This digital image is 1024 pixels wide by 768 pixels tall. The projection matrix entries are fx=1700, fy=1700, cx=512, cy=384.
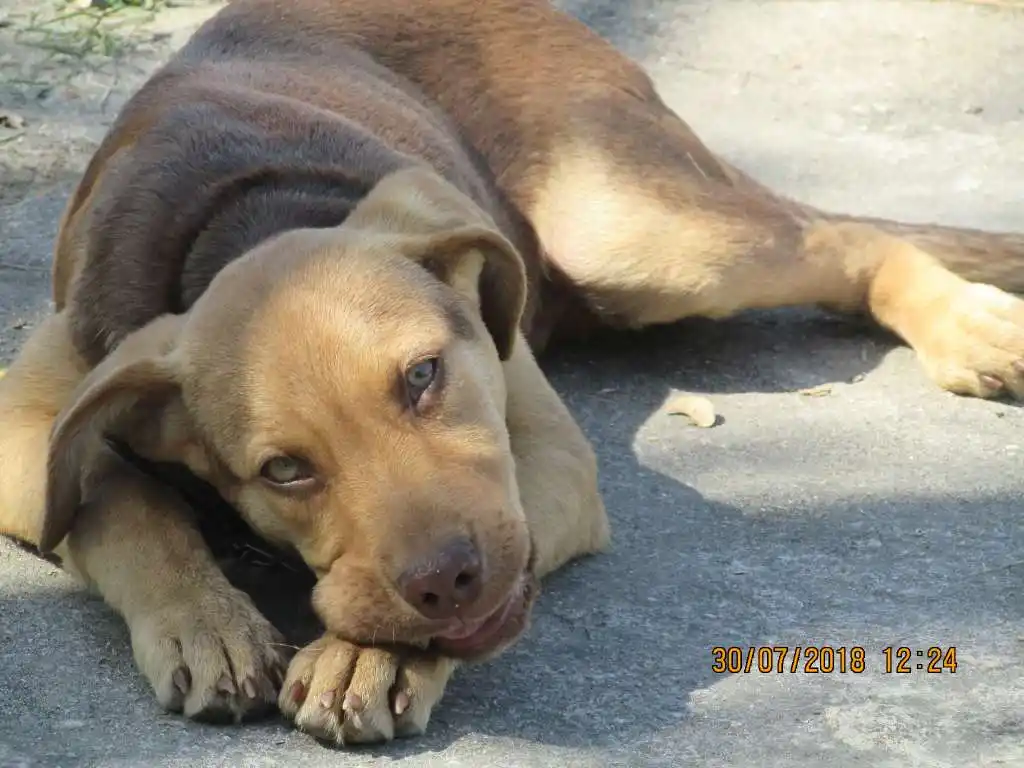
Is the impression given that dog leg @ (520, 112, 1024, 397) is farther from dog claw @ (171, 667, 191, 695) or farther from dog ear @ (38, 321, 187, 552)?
dog claw @ (171, 667, 191, 695)

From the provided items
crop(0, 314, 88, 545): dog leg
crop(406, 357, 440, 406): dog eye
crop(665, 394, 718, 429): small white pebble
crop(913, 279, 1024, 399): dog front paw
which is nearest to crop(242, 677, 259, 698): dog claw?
crop(406, 357, 440, 406): dog eye

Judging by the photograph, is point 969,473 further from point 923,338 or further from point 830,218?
point 830,218

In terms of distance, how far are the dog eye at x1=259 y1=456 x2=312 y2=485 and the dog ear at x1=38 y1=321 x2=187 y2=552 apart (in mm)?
310

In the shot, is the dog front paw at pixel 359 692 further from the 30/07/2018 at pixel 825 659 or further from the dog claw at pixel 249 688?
the 30/07/2018 at pixel 825 659

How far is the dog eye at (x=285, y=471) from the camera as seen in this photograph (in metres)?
3.33

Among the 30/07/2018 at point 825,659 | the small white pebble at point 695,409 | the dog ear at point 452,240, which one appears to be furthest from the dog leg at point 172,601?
the small white pebble at point 695,409

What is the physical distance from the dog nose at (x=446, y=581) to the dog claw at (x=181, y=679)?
1.68 feet

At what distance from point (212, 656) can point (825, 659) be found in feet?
3.95

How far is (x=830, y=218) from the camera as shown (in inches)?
220

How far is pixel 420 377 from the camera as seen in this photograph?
11.1ft

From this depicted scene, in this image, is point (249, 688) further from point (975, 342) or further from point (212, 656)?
point (975, 342)

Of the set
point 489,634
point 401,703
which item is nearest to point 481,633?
point 489,634

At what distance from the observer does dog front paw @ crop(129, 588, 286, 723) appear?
321cm

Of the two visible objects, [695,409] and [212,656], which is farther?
[695,409]
